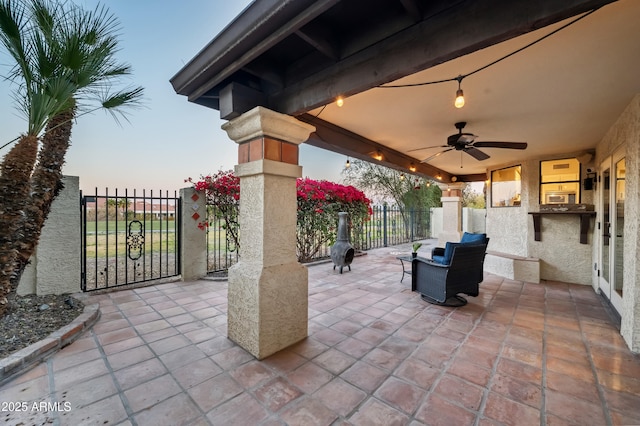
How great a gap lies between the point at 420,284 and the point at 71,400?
3.78 meters

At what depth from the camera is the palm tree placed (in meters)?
2.12

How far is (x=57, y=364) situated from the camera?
206cm

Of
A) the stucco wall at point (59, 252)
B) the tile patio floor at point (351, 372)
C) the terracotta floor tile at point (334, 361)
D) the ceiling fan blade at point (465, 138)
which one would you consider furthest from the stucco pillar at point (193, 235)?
the ceiling fan blade at point (465, 138)

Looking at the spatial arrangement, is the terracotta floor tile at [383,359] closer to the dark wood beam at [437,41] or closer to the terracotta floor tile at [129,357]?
the terracotta floor tile at [129,357]

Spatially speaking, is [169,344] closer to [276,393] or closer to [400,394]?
[276,393]

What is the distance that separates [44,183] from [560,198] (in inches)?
319

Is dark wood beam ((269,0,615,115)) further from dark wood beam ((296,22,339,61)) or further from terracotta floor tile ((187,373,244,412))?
terracotta floor tile ((187,373,244,412))

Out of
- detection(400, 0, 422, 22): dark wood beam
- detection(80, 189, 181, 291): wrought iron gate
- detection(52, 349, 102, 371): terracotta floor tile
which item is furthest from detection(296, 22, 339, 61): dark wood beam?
detection(80, 189, 181, 291): wrought iron gate

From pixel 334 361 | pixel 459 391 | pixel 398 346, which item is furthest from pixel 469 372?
pixel 334 361

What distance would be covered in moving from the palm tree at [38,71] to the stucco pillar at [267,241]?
1.38 metres

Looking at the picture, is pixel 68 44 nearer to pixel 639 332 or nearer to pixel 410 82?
pixel 410 82

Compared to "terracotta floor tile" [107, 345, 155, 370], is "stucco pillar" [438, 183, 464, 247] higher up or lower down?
higher up

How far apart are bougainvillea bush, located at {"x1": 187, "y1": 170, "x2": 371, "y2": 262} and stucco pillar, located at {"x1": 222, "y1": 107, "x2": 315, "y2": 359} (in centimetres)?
274

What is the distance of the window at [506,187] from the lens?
223 inches
